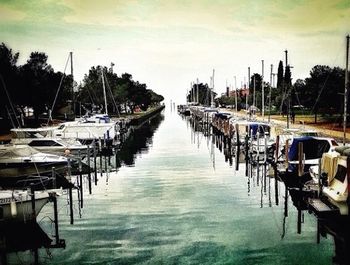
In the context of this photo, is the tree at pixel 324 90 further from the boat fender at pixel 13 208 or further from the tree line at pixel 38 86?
the boat fender at pixel 13 208

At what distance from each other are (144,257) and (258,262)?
251 cm

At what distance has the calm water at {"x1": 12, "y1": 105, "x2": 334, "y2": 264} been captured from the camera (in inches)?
360

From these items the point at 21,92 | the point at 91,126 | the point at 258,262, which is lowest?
the point at 258,262

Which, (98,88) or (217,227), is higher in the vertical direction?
(98,88)

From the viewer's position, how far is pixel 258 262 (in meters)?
8.78

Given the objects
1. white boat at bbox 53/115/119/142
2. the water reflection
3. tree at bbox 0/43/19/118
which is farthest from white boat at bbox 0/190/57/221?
tree at bbox 0/43/19/118

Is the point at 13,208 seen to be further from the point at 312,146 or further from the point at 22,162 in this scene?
the point at 312,146

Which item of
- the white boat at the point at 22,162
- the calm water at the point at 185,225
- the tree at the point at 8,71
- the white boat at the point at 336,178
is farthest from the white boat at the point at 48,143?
the white boat at the point at 336,178

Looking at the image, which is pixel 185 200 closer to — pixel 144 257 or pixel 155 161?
pixel 144 257

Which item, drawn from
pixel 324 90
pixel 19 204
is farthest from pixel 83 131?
pixel 324 90

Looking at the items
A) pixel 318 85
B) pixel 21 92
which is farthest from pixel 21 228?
pixel 318 85

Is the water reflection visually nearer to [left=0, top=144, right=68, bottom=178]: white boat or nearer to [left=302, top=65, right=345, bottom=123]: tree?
[left=0, top=144, right=68, bottom=178]: white boat

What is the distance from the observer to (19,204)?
986 cm

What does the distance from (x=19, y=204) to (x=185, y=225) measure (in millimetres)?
4394
